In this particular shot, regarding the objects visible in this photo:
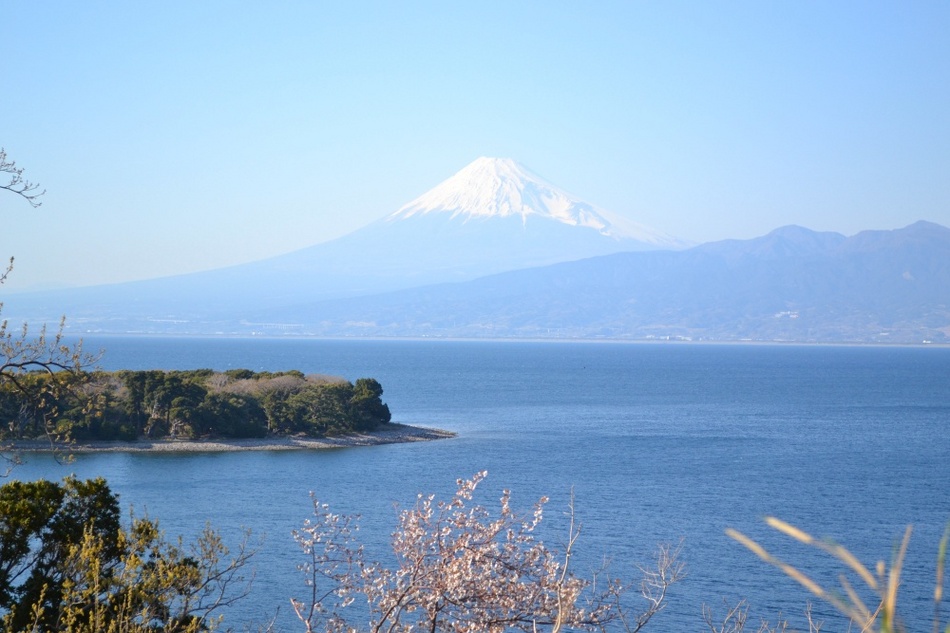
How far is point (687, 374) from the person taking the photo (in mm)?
109562

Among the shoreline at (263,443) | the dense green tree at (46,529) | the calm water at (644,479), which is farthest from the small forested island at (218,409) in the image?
the dense green tree at (46,529)

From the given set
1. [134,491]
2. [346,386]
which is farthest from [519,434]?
[134,491]

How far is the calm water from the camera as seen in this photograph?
21797 millimetres

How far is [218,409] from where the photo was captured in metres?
44.4

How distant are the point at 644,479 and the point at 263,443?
17.0 meters

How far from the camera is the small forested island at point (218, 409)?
42.6 meters

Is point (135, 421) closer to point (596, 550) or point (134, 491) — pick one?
point (134, 491)

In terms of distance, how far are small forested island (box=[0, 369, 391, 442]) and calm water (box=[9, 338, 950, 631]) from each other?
298cm

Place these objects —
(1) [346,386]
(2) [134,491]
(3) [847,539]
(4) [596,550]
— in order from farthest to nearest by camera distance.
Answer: (1) [346,386], (2) [134,491], (3) [847,539], (4) [596,550]

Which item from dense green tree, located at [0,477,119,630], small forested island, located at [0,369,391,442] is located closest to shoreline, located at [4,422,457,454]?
small forested island, located at [0,369,391,442]

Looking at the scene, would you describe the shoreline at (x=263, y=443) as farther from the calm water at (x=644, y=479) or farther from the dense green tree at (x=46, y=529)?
the dense green tree at (x=46, y=529)

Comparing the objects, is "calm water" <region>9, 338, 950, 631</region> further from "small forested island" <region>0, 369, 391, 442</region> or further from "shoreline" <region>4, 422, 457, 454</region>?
"small forested island" <region>0, 369, 391, 442</region>

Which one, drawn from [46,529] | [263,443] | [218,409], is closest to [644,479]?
[263,443]

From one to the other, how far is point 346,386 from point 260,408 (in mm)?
4239
